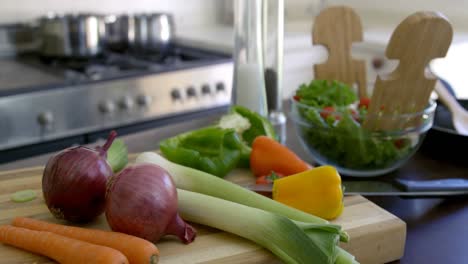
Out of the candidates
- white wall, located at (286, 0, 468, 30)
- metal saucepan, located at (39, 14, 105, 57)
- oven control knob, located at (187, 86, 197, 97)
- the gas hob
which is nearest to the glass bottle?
the gas hob

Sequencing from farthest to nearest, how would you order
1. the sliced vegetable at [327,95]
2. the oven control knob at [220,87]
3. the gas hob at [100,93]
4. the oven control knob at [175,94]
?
1. the oven control knob at [220,87]
2. the oven control knob at [175,94]
3. the gas hob at [100,93]
4. the sliced vegetable at [327,95]

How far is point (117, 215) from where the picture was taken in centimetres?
73

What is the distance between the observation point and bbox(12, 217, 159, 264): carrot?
0.69 meters

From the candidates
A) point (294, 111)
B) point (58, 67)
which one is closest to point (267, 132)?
point (294, 111)

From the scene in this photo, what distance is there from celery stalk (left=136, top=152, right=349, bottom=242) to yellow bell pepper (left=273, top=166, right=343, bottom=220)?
2.0 inches

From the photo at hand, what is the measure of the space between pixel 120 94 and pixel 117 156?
3.30 feet

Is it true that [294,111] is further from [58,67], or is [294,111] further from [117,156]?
[58,67]

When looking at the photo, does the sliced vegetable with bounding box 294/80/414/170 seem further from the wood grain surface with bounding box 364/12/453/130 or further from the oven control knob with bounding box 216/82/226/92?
the oven control knob with bounding box 216/82/226/92

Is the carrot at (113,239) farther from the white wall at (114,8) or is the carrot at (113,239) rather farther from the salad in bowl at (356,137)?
the white wall at (114,8)

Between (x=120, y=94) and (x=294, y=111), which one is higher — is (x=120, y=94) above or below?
below

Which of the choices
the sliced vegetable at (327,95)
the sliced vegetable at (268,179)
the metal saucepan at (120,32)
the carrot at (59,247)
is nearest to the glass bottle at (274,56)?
the sliced vegetable at (327,95)

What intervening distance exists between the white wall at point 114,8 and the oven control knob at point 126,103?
2.51ft

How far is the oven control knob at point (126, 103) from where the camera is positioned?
1.95m

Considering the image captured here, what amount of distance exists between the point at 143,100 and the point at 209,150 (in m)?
1.01
